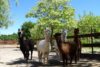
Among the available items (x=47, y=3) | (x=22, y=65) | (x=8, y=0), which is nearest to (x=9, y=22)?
(x=47, y=3)

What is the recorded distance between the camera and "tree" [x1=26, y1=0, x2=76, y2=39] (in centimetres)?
3578

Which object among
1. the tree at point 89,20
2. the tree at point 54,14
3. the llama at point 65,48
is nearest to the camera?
the llama at point 65,48

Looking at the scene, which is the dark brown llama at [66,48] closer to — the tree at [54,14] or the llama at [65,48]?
the llama at [65,48]

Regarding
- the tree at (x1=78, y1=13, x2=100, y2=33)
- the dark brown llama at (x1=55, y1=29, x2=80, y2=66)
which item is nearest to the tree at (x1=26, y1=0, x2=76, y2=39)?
the dark brown llama at (x1=55, y1=29, x2=80, y2=66)

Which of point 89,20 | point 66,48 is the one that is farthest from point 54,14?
point 89,20

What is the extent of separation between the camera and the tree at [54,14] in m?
35.8

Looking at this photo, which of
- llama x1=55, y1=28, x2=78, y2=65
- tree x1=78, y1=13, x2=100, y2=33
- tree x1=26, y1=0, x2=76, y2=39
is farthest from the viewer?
tree x1=78, y1=13, x2=100, y2=33

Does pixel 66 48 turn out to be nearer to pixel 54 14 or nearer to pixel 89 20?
pixel 54 14

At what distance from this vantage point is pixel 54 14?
36062 mm

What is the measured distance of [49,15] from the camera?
3641 cm

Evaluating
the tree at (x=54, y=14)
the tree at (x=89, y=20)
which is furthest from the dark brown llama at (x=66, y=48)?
the tree at (x=89, y=20)

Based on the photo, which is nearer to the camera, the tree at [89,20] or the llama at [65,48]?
the llama at [65,48]

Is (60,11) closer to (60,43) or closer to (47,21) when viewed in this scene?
(47,21)

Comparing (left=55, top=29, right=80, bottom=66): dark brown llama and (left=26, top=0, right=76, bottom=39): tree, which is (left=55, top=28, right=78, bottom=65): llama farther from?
(left=26, top=0, right=76, bottom=39): tree
